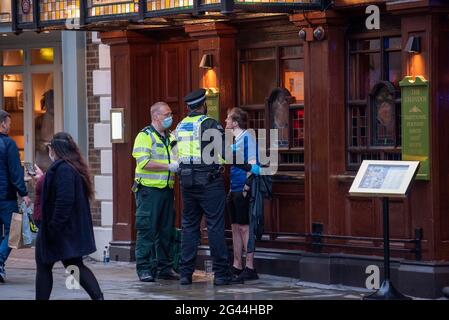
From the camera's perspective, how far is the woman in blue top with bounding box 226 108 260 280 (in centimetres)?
1384

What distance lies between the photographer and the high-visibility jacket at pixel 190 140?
13.6 m

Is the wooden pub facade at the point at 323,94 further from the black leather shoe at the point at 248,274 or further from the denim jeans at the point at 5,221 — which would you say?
the denim jeans at the point at 5,221

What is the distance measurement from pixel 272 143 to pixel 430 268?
→ 2984 millimetres

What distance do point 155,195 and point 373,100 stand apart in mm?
2652

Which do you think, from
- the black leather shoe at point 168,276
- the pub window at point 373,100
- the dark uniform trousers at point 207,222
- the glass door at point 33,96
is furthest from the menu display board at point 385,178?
the glass door at point 33,96

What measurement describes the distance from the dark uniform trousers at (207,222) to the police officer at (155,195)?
1.58 ft

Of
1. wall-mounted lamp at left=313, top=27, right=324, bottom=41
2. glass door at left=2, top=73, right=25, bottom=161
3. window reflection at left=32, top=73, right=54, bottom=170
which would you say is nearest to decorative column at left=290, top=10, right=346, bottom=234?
wall-mounted lamp at left=313, top=27, right=324, bottom=41

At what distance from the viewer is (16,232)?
14.0 meters

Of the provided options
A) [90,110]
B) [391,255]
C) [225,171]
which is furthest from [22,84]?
[391,255]

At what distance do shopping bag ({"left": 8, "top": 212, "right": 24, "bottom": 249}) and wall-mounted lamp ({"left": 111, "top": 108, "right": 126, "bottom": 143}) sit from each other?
8.60 ft

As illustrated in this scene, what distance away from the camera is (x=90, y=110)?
1705cm

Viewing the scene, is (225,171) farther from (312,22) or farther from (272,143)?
(312,22)

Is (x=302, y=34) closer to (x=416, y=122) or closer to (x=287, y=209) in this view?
(x=416, y=122)
